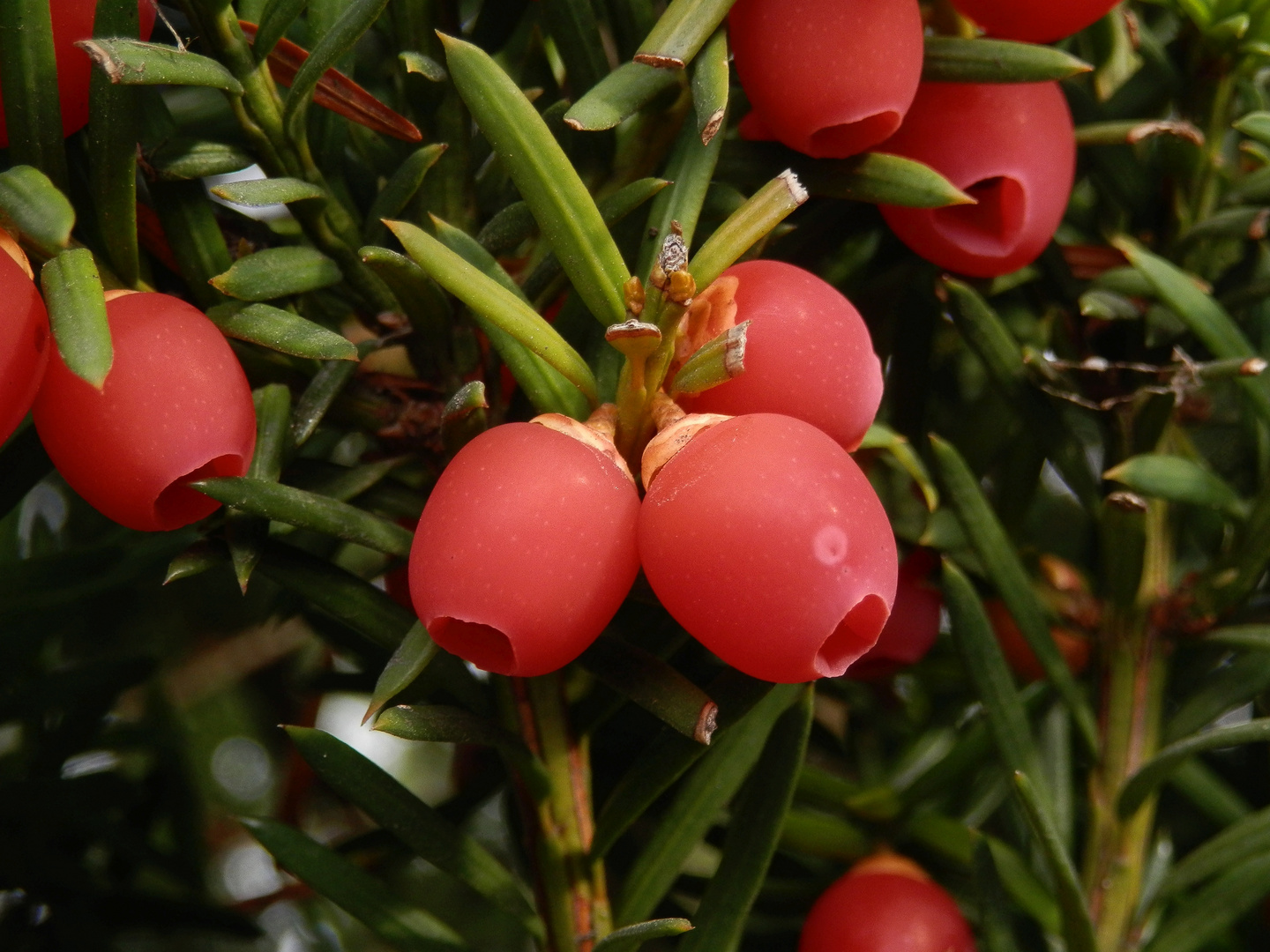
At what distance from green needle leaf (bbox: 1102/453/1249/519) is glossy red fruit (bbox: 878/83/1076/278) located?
166 millimetres

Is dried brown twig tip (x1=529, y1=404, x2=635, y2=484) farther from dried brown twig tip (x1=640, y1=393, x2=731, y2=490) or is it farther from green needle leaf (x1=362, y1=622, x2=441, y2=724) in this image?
green needle leaf (x1=362, y1=622, x2=441, y2=724)

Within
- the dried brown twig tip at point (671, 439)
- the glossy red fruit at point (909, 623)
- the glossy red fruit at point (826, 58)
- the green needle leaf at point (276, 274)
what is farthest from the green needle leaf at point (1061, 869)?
the green needle leaf at point (276, 274)

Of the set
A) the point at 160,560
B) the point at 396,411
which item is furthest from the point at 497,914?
the point at 396,411

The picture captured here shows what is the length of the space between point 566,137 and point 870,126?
19cm

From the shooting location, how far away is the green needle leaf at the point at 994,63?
0.67 m

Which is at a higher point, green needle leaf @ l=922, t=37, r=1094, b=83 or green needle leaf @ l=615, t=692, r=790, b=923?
green needle leaf @ l=922, t=37, r=1094, b=83

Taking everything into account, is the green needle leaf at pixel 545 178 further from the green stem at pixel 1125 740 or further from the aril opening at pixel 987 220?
the green stem at pixel 1125 740

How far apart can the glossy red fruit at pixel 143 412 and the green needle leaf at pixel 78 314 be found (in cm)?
2

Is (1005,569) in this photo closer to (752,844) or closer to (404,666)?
(752,844)

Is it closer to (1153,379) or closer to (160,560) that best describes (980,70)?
(1153,379)

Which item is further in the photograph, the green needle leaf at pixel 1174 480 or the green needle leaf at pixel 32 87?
the green needle leaf at pixel 1174 480

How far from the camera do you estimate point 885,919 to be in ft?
2.39

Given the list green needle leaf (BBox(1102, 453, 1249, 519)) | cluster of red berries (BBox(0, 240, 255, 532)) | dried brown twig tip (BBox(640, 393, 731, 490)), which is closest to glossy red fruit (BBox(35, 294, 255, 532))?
cluster of red berries (BBox(0, 240, 255, 532))

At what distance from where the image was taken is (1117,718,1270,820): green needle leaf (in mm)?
655
